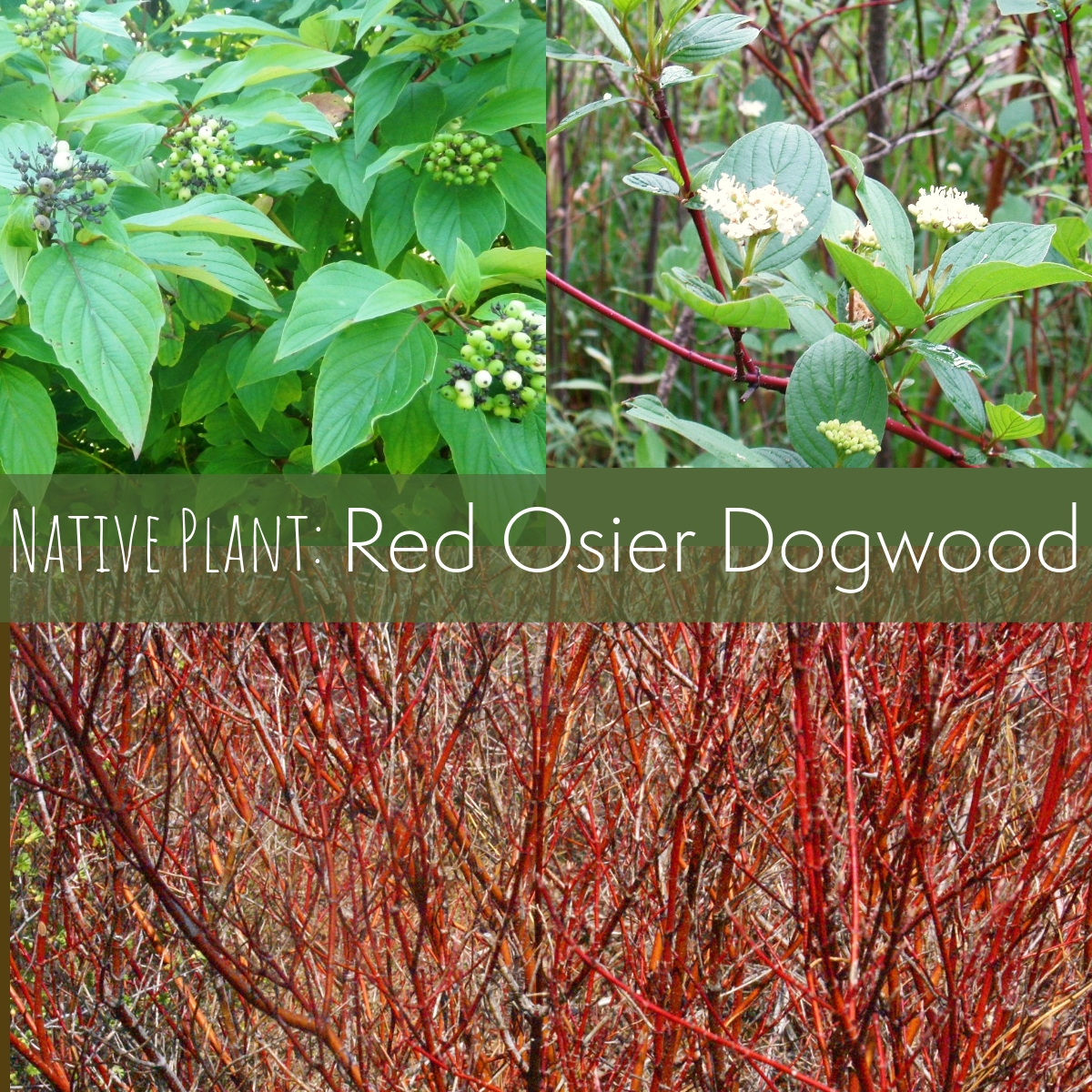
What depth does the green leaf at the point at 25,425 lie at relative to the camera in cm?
66

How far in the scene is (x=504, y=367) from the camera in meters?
0.62

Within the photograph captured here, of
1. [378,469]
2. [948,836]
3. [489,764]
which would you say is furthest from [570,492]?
[948,836]

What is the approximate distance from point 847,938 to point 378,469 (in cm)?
58

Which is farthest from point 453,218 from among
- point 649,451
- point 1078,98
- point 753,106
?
point 753,106

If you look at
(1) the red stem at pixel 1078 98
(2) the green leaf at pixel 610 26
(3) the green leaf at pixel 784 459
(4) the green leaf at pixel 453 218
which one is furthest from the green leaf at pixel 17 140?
(1) the red stem at pixel 1078 98

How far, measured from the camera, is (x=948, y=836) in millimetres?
925

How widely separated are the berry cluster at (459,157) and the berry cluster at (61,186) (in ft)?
0.70

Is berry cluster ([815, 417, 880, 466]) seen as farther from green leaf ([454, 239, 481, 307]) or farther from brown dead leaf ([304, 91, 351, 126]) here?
brown dead leaf ([304, 91, 351, 126])

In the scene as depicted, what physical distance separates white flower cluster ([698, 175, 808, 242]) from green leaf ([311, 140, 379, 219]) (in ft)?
0.87

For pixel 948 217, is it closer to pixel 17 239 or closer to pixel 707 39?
pixel 707 39

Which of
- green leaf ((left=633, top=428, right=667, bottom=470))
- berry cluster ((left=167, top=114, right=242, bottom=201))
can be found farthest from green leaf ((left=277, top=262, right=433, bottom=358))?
green leaf ((left=633, top=428, right=667, bottom=470))

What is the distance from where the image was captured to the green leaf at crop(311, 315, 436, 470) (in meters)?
0.61

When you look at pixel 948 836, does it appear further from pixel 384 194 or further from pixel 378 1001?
pixel 384 194

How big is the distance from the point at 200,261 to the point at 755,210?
0.34 meters
